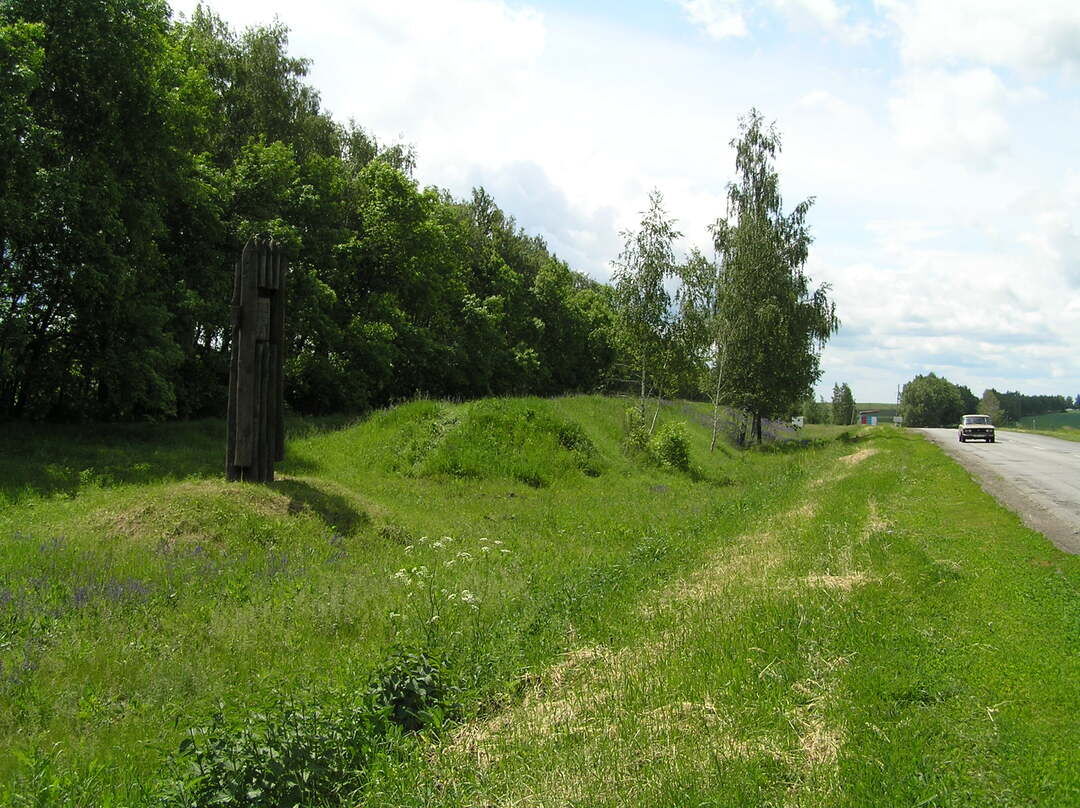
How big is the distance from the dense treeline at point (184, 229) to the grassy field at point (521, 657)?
22.6 ft

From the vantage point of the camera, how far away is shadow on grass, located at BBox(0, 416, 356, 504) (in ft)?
47.6

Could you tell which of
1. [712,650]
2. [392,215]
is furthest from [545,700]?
[392,215]

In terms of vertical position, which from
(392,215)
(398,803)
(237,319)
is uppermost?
(392,215)

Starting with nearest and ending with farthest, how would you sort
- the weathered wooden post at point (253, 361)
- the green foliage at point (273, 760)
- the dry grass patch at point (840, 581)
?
the green foliage at point (273, 760)
the dry grass patch at point (840, 581)
the weathered wooden post at point (253, 361)

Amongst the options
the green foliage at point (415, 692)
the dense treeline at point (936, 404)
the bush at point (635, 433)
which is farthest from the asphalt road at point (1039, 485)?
the dense treeline at point (936, 404)

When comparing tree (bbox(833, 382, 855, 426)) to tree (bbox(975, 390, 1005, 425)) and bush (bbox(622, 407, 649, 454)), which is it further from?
bush (bbox(622, 407, 649, 454))

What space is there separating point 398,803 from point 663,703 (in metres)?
1.97

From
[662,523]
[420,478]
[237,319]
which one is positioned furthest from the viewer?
[420,478]

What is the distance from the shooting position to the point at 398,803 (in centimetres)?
433

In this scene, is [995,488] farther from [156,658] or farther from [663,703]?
[156,658]

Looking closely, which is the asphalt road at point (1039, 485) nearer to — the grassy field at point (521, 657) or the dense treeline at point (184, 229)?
the grassy field at point (521, 657)

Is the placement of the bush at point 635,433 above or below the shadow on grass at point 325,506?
above

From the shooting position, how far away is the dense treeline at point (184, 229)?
693 inches

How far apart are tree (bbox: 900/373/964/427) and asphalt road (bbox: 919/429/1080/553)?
11666 cm
